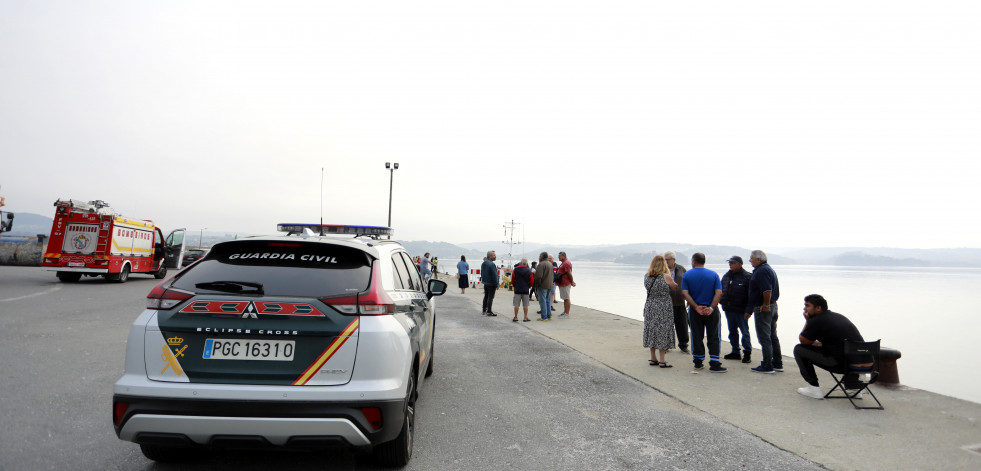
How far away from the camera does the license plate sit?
9.82 feet

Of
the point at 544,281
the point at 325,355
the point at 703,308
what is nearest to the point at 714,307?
the point at 703,308

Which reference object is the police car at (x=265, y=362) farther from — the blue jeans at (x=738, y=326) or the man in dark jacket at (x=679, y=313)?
the man in dark jacket at (x=679, y=313)

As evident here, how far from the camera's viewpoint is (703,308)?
7.52m

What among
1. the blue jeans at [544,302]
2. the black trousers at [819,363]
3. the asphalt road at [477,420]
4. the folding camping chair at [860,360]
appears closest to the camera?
the asphalt road at [477,420]

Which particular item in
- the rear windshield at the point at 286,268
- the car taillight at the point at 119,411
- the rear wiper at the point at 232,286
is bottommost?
the car taillight at the point at 119,411

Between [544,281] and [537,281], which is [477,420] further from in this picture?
[537,281]


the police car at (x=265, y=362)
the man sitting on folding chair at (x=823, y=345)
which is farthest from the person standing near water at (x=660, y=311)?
the police car at (x=265, y=362)

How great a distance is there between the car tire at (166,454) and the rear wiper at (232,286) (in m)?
1.32

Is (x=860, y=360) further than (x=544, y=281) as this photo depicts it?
No

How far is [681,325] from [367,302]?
25.2 feet

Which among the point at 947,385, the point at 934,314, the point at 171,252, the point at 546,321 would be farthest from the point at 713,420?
the point at 934,314

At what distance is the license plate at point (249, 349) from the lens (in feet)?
9.82

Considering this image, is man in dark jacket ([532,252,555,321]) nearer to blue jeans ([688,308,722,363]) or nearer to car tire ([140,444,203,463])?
blue jeans ([688,308,722,363])

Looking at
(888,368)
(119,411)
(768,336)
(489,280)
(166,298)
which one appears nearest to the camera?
(119,411)
